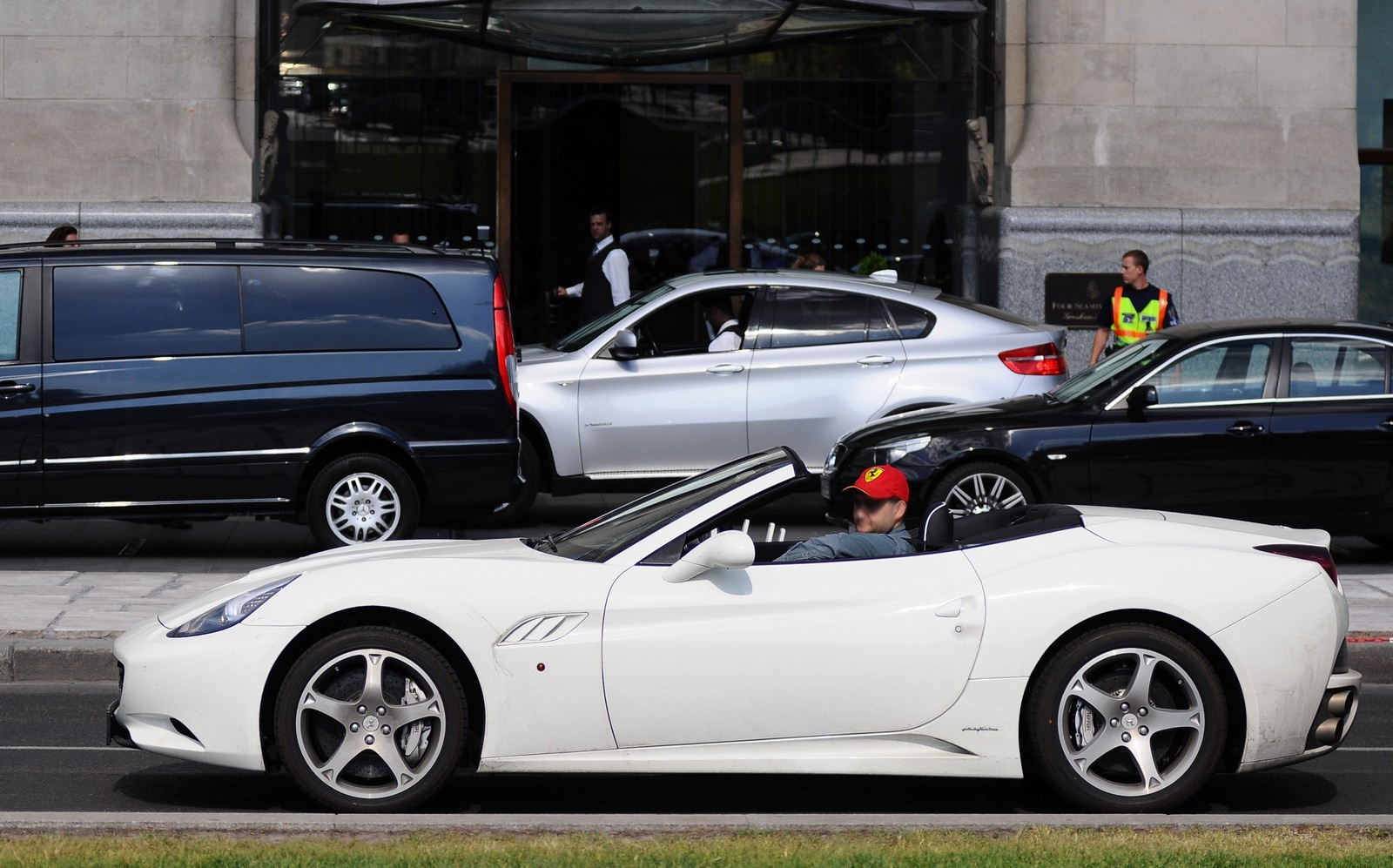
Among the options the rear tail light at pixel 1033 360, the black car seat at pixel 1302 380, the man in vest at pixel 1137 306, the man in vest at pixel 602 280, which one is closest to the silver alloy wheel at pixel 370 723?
the black car seat at pixel 1302 380

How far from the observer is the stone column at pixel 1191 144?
52.9 ft

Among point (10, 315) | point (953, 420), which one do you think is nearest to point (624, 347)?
point (953, 420)

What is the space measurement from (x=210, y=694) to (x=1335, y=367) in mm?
7471

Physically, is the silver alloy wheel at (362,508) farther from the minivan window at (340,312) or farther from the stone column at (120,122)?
the stone column at (120,122)

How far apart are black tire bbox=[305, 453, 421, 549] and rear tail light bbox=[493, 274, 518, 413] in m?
0.83

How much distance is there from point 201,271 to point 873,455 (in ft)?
13.4

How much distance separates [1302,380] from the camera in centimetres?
1051

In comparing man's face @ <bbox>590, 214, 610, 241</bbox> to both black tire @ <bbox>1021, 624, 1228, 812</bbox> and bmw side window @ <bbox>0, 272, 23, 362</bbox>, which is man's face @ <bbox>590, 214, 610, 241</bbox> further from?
black tire @ <bbox>1021, 624, 1228, 812</bbox>

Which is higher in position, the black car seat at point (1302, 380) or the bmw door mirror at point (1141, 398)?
the black car seat at point (1302, 380)

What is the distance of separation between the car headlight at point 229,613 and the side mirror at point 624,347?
607 cm

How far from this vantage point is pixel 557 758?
216 inches

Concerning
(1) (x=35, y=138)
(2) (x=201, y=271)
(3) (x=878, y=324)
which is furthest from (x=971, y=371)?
(1) (x=35, y=138)

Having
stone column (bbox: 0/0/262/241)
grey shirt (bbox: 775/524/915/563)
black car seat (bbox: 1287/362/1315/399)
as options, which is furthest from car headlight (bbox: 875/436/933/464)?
stone column (bbox: 0/0/262/241)

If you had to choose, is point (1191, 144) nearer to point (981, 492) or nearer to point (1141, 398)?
point (1141, 398)
